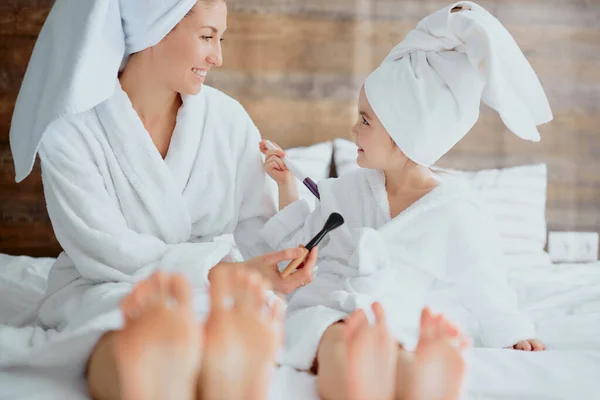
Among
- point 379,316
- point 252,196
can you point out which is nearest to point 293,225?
point 252,196

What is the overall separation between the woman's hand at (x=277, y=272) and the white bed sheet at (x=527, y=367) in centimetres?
21

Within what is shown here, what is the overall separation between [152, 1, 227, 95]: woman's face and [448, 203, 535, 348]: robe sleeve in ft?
1.95

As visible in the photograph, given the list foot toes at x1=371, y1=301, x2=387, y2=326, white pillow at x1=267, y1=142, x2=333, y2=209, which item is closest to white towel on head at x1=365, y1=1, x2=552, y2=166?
foot toes at x1=371, y1=301, x2=387, y2=326

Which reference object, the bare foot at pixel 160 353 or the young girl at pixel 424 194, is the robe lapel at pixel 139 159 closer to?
the young girl at pixel 424 194

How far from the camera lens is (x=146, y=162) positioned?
1334 mm

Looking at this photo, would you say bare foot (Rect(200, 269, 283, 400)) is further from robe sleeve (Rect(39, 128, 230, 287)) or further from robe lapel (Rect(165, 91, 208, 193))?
robe lapel (Rect(165, 91, 208, 193))

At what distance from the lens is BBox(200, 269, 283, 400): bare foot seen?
767 mm

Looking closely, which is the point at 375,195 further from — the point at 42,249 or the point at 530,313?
the point at 42,249

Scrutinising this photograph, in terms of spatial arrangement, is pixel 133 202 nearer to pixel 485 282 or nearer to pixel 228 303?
pixel 228 303

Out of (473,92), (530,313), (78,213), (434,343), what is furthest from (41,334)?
(530,313)

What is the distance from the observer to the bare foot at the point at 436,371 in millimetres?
810

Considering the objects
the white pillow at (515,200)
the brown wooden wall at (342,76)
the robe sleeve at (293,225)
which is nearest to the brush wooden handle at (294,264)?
the robe sleeve at (293,225)

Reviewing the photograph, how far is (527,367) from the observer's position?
1046 millimetres

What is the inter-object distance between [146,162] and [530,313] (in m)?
0.88
